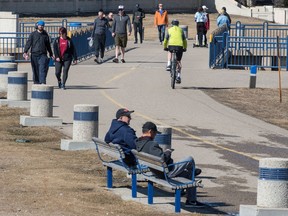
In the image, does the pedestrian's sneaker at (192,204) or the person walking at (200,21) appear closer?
the pedestrian's sneaker at (192,204)

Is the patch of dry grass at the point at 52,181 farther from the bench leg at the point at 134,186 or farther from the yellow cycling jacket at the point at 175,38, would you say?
the yellow cycling jacket at the point at 175,38

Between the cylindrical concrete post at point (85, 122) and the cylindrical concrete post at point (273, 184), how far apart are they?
622 cm

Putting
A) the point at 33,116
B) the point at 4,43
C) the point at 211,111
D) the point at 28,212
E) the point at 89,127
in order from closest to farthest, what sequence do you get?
the point at 28,212 < the point at 89,127 < the point at 33,116 < the point at 211,111 < the point at 4,43

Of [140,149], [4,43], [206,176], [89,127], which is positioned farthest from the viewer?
[4,43]

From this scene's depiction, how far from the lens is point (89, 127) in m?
17.9

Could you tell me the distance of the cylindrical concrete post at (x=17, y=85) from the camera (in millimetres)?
24234

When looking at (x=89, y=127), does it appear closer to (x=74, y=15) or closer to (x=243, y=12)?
(x=74, y=15)

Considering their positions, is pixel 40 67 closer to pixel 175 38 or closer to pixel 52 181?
pixel 175 38

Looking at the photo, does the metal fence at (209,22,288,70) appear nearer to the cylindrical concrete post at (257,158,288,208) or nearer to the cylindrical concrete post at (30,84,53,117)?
the cylindrical concrete post at (30,84,53,117)

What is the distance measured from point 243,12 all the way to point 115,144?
57.9 meters

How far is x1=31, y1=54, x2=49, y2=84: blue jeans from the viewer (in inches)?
1006

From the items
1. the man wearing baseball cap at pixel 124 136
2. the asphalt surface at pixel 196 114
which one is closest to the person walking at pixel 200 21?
the asphalt surface at pixel 196 114

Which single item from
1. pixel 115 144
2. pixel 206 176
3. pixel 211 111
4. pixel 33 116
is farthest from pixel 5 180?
pixel 211 111

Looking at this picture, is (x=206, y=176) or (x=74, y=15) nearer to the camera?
(x=206, y=176)
